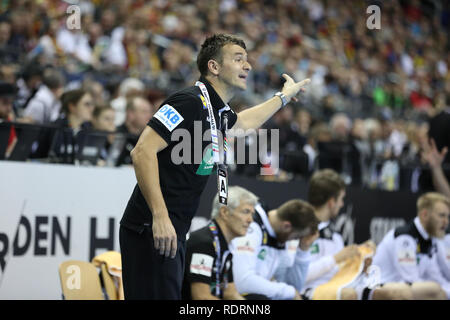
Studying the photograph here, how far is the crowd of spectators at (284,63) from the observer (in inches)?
348

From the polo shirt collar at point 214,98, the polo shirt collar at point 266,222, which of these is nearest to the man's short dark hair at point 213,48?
the polo shirt collar at point 214,98

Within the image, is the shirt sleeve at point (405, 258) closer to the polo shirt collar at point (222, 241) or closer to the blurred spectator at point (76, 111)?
the polo shirt collar at point (222, 241)

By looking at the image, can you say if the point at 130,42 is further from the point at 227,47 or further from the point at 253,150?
the point at 227,47

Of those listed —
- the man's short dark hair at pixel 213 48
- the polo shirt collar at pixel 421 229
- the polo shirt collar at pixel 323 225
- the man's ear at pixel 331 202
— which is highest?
the man's short dark hair at pixel 213 48

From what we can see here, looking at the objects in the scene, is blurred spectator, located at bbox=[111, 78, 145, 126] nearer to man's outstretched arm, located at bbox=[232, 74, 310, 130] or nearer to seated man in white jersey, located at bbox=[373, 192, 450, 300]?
seated man in white jersey, located at bbox=[373, 192, 450, 300]

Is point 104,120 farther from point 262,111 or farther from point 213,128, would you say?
point 213,128

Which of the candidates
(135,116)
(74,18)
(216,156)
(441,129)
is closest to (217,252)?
(216,156)

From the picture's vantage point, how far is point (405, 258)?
24.6ft

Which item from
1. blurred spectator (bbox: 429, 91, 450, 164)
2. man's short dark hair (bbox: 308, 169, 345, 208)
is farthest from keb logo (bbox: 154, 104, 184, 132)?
blurred spectator (bbox: 429, 91, 450, 164)

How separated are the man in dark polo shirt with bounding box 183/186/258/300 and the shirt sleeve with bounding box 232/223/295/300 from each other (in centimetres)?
29

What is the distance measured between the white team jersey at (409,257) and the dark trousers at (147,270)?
13.7ft

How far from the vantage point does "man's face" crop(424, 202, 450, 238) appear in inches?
299

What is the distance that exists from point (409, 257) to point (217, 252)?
2.71m

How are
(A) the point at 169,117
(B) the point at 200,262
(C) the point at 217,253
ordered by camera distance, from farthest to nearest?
(C) the point at 217,253 < (B) the point at 200,262 < (A) the point at 169,117
